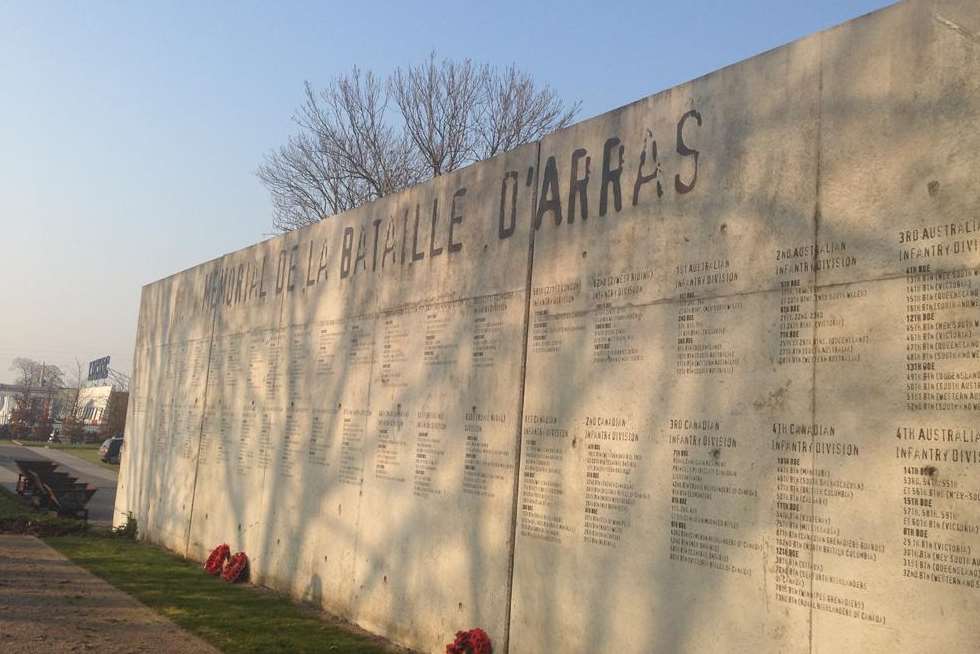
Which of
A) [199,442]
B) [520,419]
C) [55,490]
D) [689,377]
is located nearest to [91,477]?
[55,490]

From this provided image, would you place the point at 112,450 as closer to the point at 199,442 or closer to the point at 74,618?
the point at 199,442

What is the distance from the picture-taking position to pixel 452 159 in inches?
944

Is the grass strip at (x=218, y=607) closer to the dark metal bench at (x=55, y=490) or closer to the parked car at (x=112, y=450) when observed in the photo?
the dark metal bench at (x=55, y=490)

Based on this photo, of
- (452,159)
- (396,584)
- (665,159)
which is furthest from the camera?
(452,159)

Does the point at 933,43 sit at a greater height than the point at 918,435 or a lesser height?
greater

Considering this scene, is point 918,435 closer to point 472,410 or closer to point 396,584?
point 472,410

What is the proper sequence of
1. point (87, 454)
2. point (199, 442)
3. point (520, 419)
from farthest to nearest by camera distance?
point (87, 454) → point (199, 442) → point (520, 419)

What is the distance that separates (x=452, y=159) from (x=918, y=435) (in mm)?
20870

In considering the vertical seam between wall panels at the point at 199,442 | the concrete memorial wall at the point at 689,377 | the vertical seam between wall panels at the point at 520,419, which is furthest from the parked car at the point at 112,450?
the vertical seam between wall panels at the point at 520,419

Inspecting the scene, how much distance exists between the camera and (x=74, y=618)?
7.82 metres

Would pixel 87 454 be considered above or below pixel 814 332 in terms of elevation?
below

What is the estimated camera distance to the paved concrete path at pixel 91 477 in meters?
18.3

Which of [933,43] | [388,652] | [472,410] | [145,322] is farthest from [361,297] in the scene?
[145,322]

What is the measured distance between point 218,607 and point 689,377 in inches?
223
